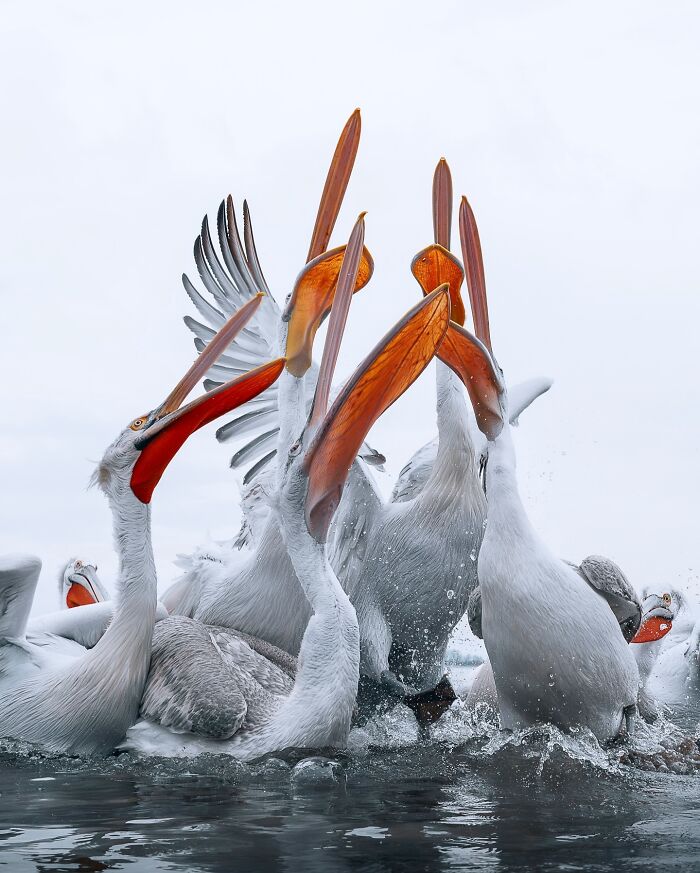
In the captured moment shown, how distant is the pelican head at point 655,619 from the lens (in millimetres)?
6891

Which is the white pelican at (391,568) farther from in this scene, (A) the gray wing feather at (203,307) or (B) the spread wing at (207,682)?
(A) the gray wing feather at (203,307)

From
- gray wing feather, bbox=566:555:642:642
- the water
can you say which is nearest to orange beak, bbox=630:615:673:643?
the water

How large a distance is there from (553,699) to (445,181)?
7.07ft

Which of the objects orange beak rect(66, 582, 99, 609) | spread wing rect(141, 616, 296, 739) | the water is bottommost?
the water

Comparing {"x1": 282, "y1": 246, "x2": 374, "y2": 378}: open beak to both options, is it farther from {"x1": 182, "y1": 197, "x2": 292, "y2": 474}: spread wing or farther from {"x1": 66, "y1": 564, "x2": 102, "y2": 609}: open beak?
{"x1": 66, "y1": 564, "x2": 102, "y2": 609}: open beak

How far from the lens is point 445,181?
14.8ft

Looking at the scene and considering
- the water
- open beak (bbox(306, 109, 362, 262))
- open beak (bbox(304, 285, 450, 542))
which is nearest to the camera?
the water

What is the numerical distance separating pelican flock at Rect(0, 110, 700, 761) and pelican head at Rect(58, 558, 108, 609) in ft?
7.75

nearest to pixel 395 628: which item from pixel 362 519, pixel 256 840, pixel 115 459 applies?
pixel 362 519

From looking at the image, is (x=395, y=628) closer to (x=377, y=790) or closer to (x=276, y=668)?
(x=276, y=668)

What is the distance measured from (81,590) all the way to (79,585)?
1.5 inches

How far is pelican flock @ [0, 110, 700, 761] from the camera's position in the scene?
348 centimetres

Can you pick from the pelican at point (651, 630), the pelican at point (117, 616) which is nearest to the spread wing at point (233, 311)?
the pelican at point (117, 616)

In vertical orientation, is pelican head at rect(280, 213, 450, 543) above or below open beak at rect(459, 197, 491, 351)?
below
